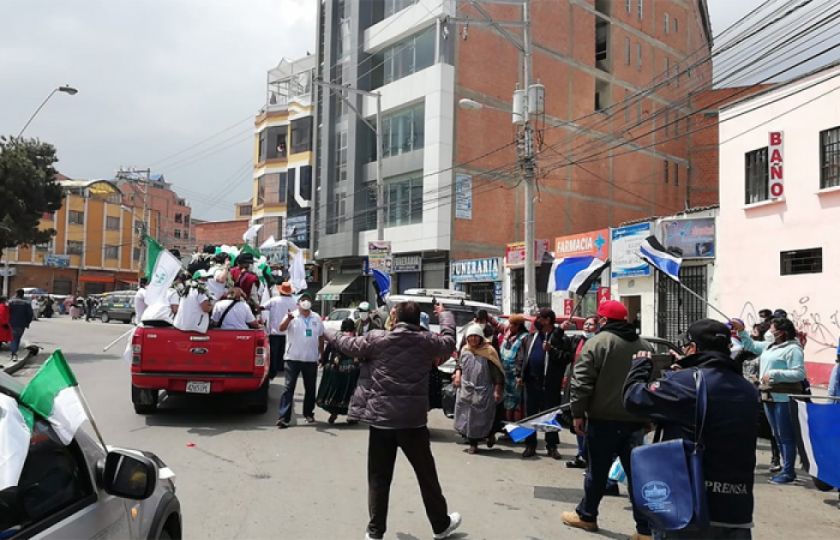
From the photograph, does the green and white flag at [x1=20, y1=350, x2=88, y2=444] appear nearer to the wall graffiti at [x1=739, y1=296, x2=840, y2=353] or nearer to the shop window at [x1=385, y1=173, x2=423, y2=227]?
the wall graffiti at [x1=739, y1=296, x2=840, y2=353]

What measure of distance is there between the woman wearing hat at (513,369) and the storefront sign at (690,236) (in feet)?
37.4

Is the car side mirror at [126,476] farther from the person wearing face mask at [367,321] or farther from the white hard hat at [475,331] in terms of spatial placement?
the person wearing face mask at [367,321]

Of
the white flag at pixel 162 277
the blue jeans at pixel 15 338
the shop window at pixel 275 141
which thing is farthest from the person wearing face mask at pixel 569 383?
the shop window at pixel 275 141

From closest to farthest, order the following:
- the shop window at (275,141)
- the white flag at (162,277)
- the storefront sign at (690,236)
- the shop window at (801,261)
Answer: the white flag at (162,277)
the shop window at (801,261)
the storefront sign at (690,236)
the shop window at (275,141)

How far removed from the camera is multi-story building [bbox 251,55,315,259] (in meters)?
40.1

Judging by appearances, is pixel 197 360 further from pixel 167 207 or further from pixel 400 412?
pixel 167 207

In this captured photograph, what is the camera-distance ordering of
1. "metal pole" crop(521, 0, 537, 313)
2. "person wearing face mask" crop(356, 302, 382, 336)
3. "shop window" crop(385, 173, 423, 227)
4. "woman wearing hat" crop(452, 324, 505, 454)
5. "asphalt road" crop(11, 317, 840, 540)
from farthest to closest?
"shop window" crop(385, 173, 423, 227) < "metal pole" crop(521, 0, 537, 313) < "person wearing face mask" crop(356, 302, 382, 336) < "woman wearing hat" crop(452, 324, 505, 454) < "asphalt road" crop(11, 317, 840, 540)

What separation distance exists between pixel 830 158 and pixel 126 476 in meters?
17.0

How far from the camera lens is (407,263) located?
31.9 m

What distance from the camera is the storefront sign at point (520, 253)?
2488cm

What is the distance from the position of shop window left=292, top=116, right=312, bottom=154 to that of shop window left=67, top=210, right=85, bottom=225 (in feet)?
136

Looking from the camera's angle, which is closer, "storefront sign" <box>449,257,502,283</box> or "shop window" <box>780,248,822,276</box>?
"shop window" <box>780,248,822,276</box>

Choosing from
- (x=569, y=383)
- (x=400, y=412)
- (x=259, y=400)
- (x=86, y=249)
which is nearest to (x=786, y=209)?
Result: (x=569, y=383)

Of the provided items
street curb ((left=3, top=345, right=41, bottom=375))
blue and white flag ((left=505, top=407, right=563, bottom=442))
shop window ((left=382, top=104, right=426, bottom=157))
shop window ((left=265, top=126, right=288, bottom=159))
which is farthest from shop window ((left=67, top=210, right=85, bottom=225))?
blue and white flag ((left=505, top=407, right=563, bottom=442))
